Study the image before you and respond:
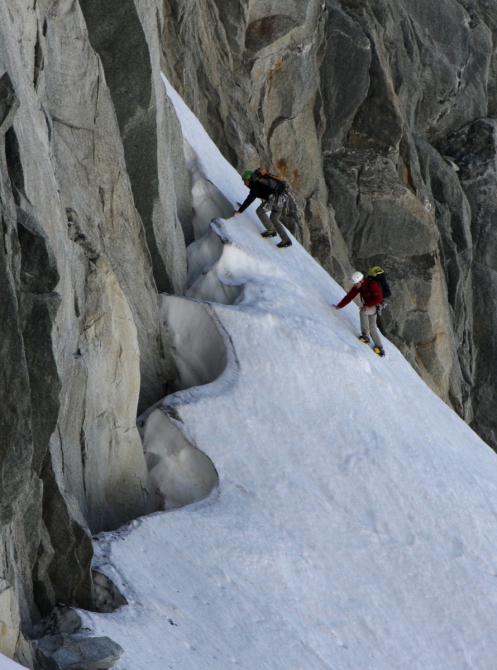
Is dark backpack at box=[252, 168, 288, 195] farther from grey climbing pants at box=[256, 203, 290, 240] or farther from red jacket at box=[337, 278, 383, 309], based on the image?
red jacket at box=[337, 278, 383, 309]

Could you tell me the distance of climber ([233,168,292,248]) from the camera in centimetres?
2088

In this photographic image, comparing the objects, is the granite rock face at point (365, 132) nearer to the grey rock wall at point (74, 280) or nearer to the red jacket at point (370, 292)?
the red jacket at point (370, 292)

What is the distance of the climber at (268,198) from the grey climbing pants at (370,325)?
3371 millimetres

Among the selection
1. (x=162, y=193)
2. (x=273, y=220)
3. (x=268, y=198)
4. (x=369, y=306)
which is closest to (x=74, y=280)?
(x=162, y=193)

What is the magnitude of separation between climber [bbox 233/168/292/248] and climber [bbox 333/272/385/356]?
9.39 feet

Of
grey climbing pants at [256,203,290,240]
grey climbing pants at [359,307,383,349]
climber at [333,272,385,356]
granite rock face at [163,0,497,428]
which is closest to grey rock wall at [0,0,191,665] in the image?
grey climbing pants at [256,203,290,240]

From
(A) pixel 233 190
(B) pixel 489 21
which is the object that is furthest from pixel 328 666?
(B) pixel 489 21

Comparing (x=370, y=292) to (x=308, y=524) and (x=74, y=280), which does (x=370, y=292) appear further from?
(x=74, y=280)

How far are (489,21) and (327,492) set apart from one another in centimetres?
4219

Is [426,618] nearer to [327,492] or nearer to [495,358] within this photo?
[327,492]

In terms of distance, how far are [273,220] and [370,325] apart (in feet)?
13.3

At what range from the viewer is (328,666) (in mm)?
11289

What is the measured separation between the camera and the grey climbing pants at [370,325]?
64.5ft

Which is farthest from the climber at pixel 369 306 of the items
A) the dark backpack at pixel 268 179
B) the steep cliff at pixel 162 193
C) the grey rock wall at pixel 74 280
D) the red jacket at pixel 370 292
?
the grey rock wall at pixel 74 280
